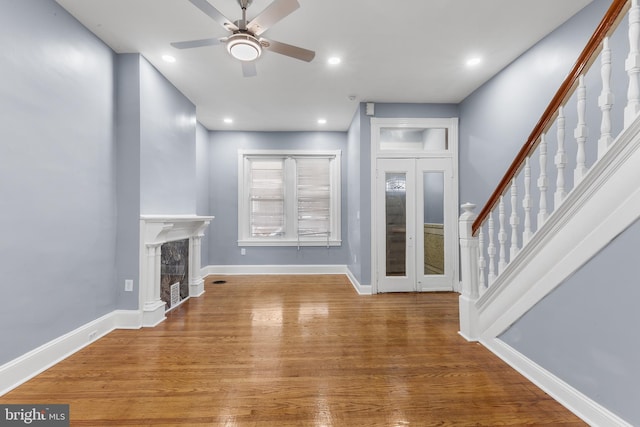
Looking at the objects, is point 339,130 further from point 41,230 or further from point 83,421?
point 83,421

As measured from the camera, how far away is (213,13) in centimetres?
189

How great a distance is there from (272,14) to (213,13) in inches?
16.0

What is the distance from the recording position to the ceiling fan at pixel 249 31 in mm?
1829

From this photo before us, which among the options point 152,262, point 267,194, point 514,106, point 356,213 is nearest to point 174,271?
point 152,262

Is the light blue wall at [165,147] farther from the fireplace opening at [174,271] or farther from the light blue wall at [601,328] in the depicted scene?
the light blue wall at [601,328]

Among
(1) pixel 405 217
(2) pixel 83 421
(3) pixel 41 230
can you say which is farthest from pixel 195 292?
(1) pixel 405 217

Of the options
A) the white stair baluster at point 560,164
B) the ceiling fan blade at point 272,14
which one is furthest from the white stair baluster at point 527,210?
the ceiling fan blade at point 272,14

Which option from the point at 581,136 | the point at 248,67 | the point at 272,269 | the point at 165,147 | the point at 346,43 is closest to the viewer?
the point at 581,136

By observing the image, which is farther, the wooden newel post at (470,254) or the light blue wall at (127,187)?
the light blue wall at (127,187)

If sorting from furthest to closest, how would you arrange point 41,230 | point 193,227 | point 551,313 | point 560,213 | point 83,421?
point 193,227, point 41,230, point 551,313, point 560,213, point 83,421

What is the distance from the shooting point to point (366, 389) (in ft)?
6.17

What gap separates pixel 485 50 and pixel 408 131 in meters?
1.54

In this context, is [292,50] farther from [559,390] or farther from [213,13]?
[559,390]

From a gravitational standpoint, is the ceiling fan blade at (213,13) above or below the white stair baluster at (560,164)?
above
